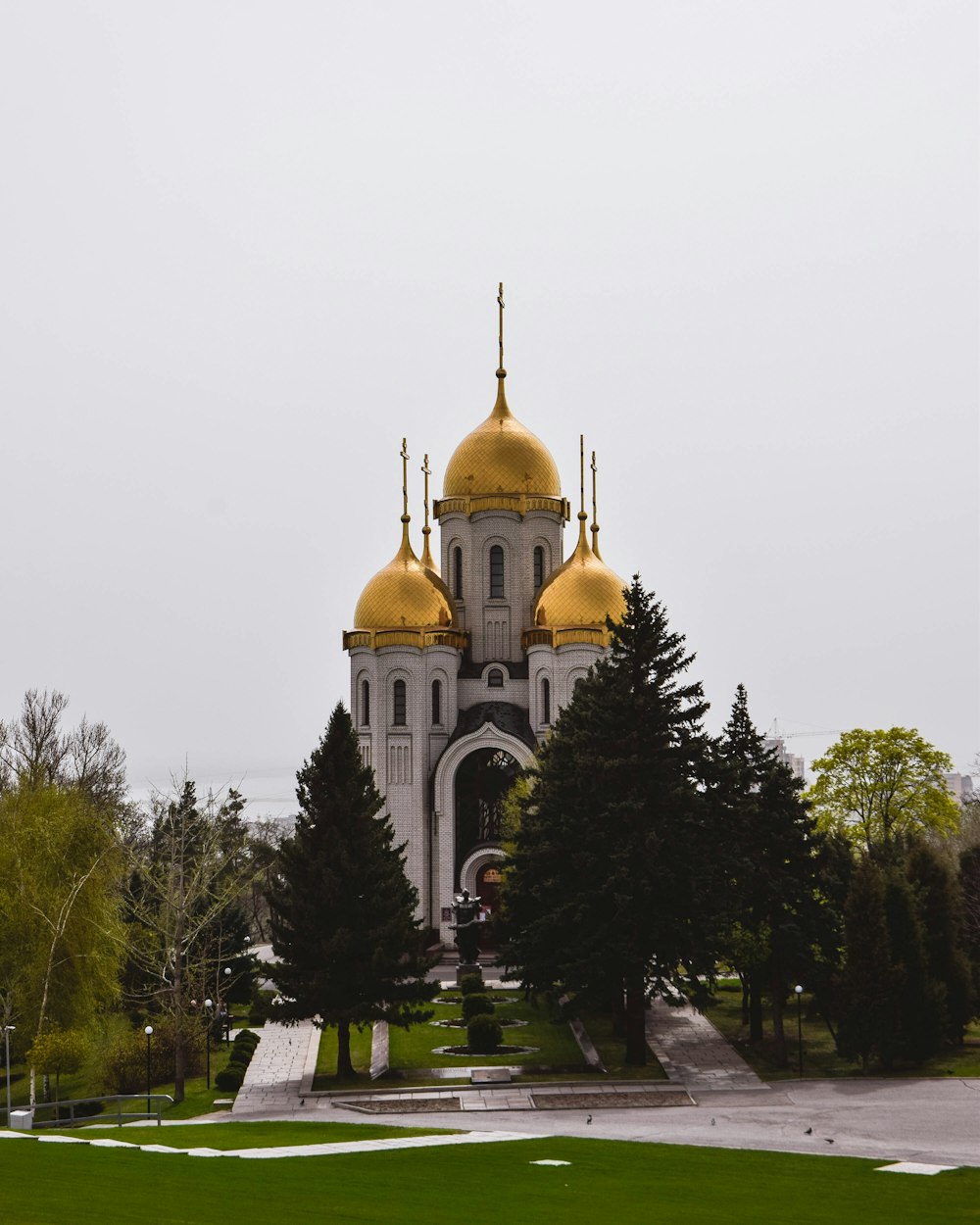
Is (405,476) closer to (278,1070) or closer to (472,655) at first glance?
(472,655)

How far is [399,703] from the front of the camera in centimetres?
5525

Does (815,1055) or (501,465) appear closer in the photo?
(815,1055)

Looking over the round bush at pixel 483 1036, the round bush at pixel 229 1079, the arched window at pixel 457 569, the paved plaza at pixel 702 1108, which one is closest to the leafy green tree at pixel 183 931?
the round bush at pixel 229 1079

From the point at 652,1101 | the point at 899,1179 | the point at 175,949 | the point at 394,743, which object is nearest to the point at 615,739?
the point at 652,1101

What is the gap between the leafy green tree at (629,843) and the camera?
2927 cm

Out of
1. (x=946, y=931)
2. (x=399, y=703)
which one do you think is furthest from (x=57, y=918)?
(x=399, y=703)

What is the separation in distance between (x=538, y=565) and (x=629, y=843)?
1181 inches

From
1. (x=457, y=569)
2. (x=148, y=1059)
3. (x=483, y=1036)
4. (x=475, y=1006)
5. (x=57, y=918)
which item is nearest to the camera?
(x=148, y=1059)

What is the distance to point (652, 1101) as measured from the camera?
26.6 m

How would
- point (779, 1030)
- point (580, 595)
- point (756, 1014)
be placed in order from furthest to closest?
point (580, 595) < point (756, 1014) < point (779, 1030)

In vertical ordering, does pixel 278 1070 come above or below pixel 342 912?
below

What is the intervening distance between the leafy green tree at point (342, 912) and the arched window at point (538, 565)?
2859 centimetres

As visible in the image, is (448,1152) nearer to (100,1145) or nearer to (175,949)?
(100,1145)

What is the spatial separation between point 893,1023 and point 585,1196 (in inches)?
590
